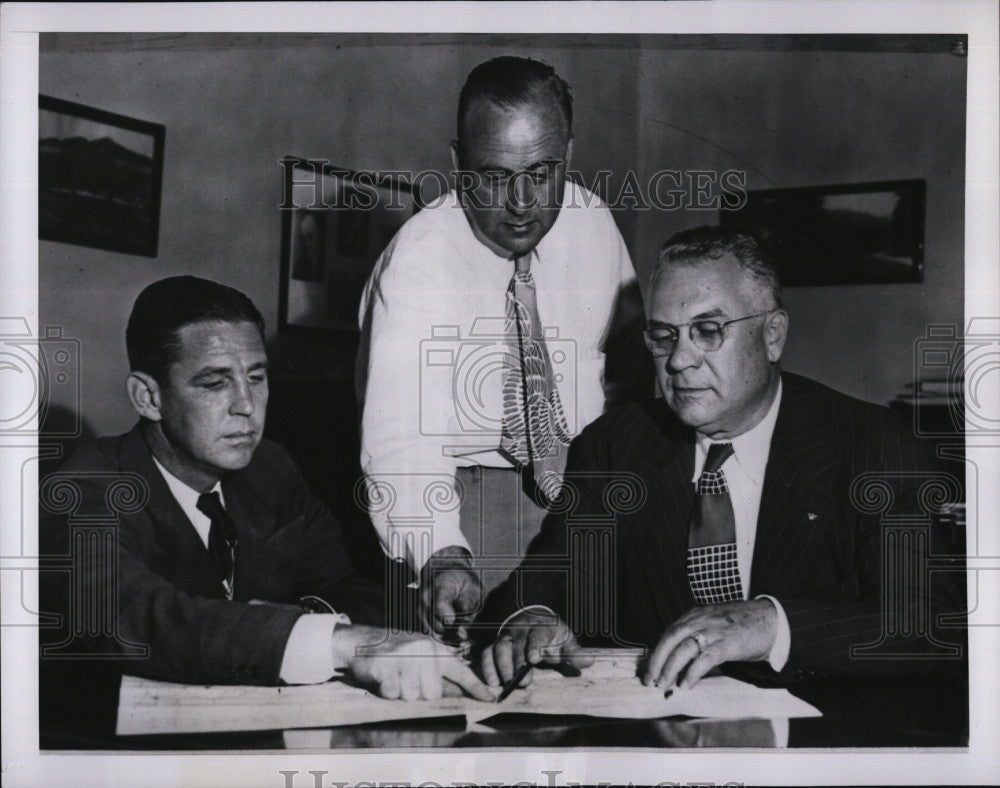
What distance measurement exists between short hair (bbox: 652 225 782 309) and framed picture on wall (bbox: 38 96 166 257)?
1.31m

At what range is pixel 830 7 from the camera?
263 cm

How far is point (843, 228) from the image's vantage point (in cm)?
261

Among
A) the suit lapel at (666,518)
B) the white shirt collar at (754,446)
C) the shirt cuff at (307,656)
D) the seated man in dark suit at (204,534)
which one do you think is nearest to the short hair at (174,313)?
the seated man in dark suit at (204,534)

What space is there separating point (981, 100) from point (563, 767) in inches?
79.9

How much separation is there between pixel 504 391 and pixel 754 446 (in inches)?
25.5

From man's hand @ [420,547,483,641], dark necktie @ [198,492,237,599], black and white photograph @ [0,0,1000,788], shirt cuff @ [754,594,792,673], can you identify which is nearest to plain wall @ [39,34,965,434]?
black and white photograph @ [0,0,1000,788]

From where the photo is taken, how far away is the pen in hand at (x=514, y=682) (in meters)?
2.51

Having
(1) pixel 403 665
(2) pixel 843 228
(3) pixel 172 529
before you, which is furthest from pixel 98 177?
(2) pixel 843 228

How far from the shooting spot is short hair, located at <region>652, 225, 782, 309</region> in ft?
8.39

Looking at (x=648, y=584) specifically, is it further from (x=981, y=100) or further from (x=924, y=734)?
(x=981, y=100)

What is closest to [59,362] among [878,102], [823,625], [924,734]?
[823,625]

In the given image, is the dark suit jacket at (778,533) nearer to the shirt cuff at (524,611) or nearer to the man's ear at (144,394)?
the shirt cuff at (524,611)

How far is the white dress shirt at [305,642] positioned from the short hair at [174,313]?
1.08ft

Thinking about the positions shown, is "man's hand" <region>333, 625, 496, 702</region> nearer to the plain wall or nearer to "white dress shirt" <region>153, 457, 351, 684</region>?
"white dress shirt" <region>153, 457, 351, 684</region>
